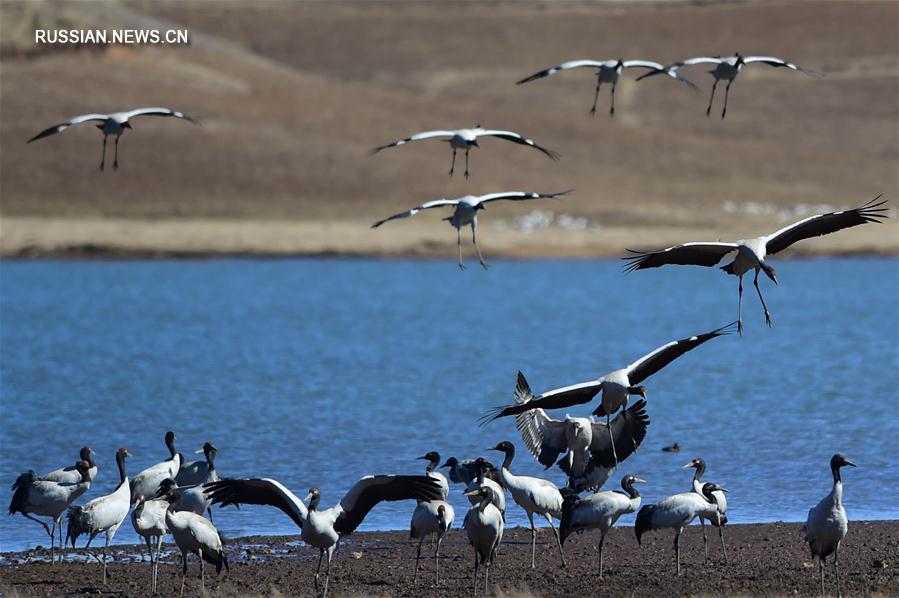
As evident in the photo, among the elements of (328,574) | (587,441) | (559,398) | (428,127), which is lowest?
(328,574)

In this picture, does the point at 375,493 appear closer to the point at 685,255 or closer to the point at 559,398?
the point at 559,398

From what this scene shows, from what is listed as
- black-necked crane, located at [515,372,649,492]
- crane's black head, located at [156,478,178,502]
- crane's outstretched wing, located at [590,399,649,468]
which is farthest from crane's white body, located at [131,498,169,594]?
crane's outstretched wing, located at [590,399,649,468]

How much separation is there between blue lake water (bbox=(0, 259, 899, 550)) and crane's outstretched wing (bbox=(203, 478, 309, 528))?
10.4 feet

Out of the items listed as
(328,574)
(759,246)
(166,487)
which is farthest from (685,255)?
(166,487)

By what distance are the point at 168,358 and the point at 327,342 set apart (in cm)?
434

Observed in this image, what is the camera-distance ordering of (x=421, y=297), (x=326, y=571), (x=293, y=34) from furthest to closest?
(x=293, y=34) < (x=421, y=297) < (x=326, y=571)

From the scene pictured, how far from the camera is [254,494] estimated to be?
42.2 feet

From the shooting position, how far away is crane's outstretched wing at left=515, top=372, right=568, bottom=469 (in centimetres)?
1592

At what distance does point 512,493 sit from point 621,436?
1.61 metres

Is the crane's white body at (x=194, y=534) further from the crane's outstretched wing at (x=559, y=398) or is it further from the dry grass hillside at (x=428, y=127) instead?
the dry grass hillside at (x=428, y=127)

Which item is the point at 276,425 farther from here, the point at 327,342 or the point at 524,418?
the point at 327,342

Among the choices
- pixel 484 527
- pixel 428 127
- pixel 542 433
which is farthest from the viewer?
pixel 428 127

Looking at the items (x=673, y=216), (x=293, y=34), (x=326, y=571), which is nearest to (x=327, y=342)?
(x=326, y=571)

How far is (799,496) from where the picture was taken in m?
17.6
